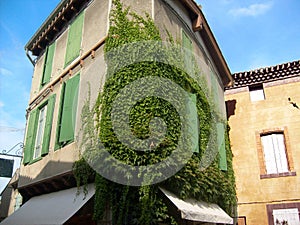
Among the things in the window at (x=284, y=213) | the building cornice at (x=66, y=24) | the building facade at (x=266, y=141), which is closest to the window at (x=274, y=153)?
the building facade at (x=266, y=141)

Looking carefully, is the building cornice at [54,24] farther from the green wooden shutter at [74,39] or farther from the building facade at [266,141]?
the building facade at [266,141]

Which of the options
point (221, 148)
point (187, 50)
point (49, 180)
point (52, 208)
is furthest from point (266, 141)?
point (52, 208)

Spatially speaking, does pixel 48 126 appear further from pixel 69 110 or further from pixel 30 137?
pixel 30 137

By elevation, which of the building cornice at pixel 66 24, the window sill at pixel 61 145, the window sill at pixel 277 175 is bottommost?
the window sill at pixel 277 175

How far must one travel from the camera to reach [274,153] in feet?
43.8

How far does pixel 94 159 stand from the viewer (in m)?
7.12

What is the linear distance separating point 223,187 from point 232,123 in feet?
17.7

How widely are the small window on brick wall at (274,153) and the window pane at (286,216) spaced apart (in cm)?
141

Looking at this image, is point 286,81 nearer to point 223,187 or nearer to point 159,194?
point 223,187

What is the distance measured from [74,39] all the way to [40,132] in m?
3.34

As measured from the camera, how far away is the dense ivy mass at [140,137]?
21.7 ft

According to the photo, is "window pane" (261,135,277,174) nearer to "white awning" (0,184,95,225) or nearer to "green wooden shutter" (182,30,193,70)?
"green wooden shutter" (182,30,193,70)

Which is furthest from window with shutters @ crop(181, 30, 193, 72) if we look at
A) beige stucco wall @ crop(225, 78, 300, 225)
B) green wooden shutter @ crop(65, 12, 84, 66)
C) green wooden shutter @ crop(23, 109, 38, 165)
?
green wooden shutter @ crop(23, 109, 38, 165)

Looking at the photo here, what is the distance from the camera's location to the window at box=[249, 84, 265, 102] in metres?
14.6
